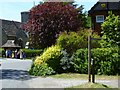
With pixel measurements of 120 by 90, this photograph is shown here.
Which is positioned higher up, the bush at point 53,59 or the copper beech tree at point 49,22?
the copper beech tree at point 49,22

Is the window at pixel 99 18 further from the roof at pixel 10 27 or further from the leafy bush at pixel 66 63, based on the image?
the roof at pixel 10 27

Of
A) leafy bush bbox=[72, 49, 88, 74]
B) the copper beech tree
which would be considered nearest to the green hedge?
leafy bush bbox=[72, 49, 88, 74]

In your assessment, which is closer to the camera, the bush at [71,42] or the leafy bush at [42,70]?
the leafy bush at [42,70]

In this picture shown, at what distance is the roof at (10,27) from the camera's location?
72025mm

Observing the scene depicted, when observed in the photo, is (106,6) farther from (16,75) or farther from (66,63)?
(16,75)

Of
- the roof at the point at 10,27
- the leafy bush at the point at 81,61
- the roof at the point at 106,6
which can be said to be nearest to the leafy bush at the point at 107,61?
the leafy bush at the point at 81,61

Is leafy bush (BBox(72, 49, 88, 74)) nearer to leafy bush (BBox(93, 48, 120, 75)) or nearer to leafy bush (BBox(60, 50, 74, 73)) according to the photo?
leafy bush (BBox(60, 50, 74, 73))

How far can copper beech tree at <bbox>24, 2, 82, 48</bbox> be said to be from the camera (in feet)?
82.2

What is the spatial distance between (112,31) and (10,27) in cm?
5444

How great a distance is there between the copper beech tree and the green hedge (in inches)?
227

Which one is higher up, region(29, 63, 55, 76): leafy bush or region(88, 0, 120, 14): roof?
region(88, 0, 120, 14): roof

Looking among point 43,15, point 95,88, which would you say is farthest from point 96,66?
point 43,15

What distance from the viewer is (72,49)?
2075 cm

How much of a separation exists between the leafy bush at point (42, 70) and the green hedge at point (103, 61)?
5.08 ft
